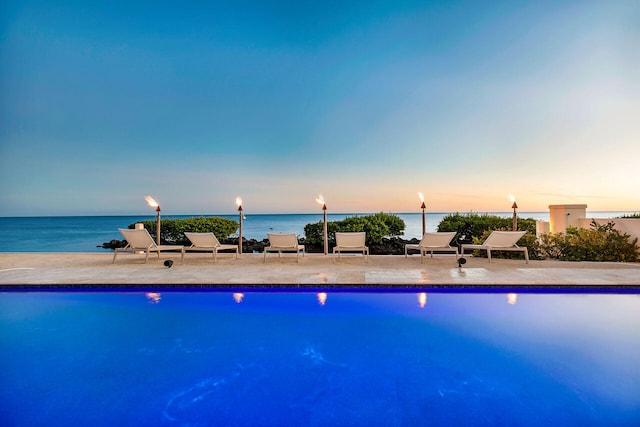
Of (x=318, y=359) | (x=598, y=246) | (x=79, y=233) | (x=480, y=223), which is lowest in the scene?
(x=318, y=359)

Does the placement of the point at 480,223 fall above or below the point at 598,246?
above

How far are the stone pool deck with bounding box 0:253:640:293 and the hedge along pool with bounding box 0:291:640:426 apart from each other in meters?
0.18

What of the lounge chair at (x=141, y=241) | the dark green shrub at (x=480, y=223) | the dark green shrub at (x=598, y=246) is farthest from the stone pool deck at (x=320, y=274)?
the dark green shrub at (x=480, y=223)

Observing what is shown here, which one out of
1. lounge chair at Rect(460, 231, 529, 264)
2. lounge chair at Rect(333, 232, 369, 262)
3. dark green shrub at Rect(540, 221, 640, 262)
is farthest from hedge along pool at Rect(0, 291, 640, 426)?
dark green shrub at Rect(540, 221, 640, 262)

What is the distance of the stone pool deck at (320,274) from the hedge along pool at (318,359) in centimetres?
18

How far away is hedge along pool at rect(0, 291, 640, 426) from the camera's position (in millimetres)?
2441

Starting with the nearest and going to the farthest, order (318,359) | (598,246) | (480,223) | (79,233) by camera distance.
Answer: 1. (318,359)
2. (598,246)
3. (480,223)
4. (79,233)

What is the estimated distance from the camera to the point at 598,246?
737cm

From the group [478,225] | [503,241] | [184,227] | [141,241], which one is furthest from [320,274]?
[184,227]

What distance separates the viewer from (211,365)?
10.4ft

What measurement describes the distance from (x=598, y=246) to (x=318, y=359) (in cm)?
728

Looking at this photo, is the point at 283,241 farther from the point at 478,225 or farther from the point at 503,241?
the point at 478,225

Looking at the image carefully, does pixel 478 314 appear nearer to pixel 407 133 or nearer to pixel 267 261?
pixel 267 261

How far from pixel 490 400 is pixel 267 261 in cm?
547
